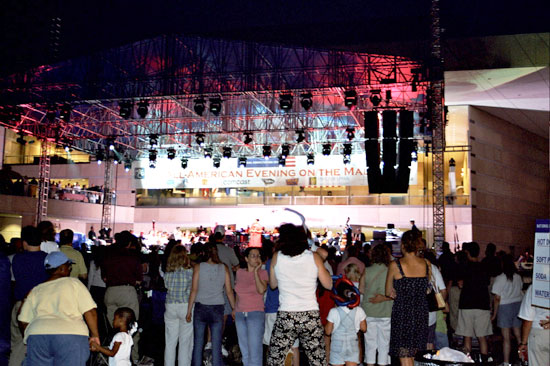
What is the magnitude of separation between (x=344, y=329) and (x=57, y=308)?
2774 mm

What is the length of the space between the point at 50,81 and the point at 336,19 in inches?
385

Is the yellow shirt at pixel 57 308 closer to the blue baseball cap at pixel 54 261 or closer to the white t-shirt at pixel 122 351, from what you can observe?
the blue baseball cap at pixel 54 261

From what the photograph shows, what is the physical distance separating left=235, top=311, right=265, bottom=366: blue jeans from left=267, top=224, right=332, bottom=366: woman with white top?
1.47 metres

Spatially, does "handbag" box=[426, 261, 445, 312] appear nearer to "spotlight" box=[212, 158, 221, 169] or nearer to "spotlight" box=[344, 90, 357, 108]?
"spotlight" box=[344, 90, 357, 108]

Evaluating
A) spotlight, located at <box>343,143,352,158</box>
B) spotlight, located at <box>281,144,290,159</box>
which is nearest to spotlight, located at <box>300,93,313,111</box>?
spotlight, located at <box>343,143,352,158</box>

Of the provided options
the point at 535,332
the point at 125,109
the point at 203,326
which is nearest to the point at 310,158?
the point at 125,109

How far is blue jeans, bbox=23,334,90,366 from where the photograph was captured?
4.04 m

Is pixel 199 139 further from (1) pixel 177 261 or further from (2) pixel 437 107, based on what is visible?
(1) pixel 177 261

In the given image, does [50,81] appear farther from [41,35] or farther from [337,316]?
[337,316]

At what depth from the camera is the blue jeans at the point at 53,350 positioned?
4.04 meters

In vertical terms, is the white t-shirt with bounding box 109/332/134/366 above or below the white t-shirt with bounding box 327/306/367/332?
below

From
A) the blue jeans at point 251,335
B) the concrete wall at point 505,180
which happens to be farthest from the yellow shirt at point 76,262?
the concrete wall at point 505,180

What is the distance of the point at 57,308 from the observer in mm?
4105

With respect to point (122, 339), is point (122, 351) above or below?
below
